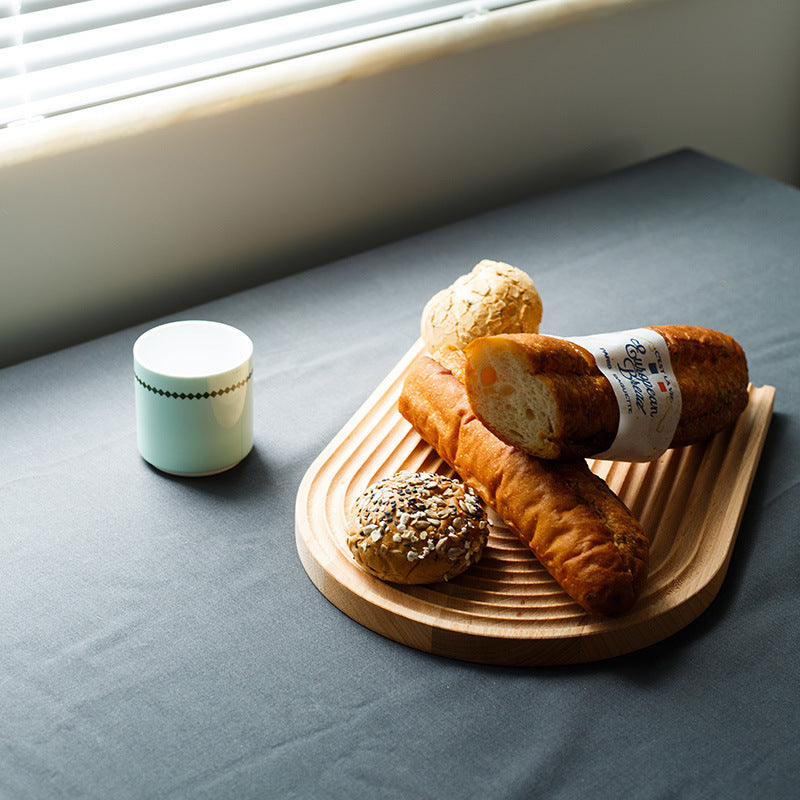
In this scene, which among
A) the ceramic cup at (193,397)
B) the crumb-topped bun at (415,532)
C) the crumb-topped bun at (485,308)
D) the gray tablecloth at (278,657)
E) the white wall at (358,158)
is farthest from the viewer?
the white wall at (358,158)

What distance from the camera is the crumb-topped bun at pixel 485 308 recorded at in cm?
102

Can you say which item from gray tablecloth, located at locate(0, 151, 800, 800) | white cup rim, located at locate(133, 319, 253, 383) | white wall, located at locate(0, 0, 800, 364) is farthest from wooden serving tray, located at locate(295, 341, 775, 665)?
white wall, located at locate(0, 0, 800, 364)

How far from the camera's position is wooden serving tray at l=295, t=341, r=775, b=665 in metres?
0.77

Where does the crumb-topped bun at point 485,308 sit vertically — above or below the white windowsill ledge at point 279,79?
below

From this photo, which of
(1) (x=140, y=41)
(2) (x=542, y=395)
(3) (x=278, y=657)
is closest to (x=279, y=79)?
(1) (x=140, y=41)

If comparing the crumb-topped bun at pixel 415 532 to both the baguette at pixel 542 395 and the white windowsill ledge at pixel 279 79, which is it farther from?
the white windowsill ledge at pixel 279 79

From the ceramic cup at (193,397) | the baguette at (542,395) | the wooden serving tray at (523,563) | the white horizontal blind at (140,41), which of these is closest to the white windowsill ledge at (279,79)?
the white horizontal blind at (140,41)

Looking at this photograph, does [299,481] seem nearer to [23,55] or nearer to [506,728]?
[506,728]

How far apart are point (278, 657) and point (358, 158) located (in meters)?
0.91

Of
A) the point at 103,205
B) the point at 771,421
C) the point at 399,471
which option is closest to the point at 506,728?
the point at 399,471

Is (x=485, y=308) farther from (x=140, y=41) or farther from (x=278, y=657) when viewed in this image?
(x=140, y=41)

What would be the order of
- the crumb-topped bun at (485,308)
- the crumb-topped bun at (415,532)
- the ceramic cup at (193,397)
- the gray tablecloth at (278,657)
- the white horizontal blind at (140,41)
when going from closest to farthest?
the gray tablecloth at (278,657), the crumb-topped bun at (415,532), the ceramic cup at (193,397), the crumb-topped bun at (485,308), the white horizontal blind at (140,41)

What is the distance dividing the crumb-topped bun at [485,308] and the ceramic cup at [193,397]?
0.73 ft

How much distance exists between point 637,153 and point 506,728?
1415 mm
